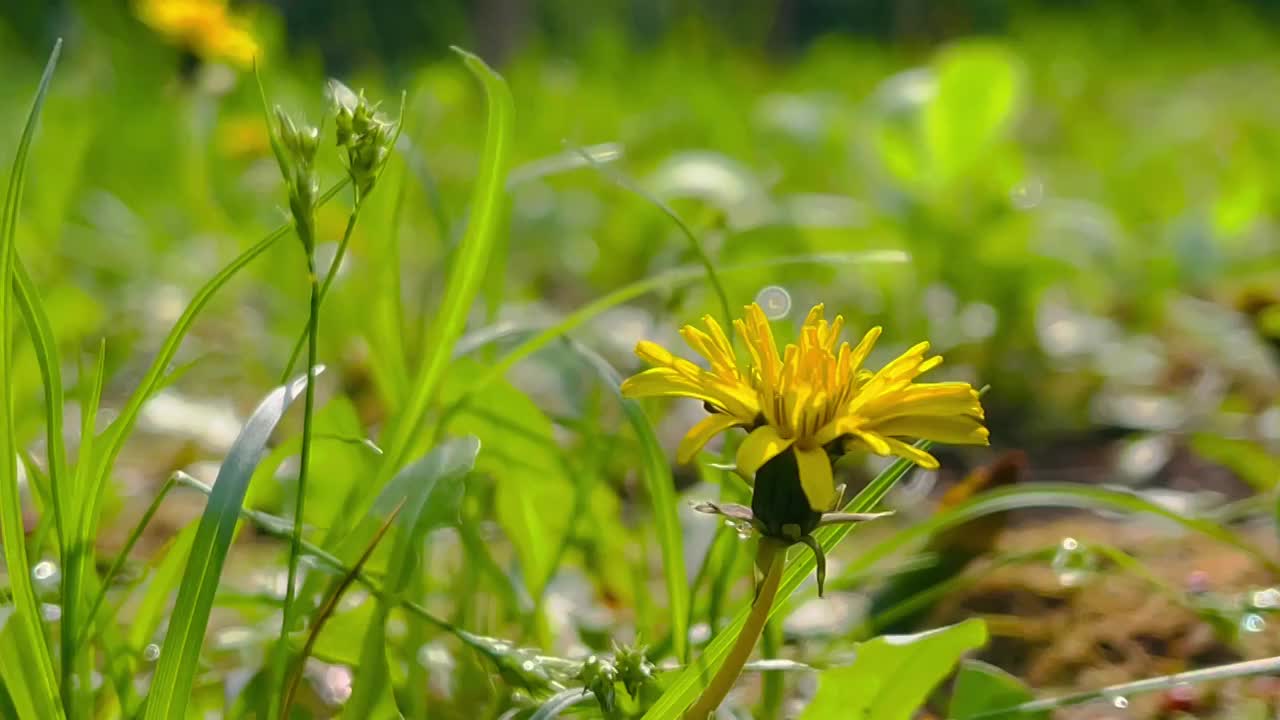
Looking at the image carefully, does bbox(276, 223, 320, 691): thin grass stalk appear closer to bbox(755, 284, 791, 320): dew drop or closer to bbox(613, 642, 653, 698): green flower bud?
bbox(613, 642, 653, 698): green flower bud

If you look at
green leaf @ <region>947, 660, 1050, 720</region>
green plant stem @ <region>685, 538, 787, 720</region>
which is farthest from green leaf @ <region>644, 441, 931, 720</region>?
green leaf @ <region>947, 660, 1050, 720</region>

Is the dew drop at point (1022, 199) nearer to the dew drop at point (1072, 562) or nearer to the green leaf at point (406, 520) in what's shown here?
the dew drop at point (1072, 562)

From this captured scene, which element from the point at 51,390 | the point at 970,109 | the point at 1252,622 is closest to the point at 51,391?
the point at 51,390

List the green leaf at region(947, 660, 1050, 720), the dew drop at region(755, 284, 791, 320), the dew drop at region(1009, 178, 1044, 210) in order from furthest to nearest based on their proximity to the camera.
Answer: the dew drop at region(1009, 178, 1044, 210) → the dew drop at region(755, 284, 791, 320) → the green leaf at region(947, 660, 1050, 720)

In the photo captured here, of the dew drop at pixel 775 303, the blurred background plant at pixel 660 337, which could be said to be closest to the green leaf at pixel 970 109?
the blurred background plant at pixel 660 337

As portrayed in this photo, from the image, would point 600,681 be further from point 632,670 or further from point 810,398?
point 810,398
